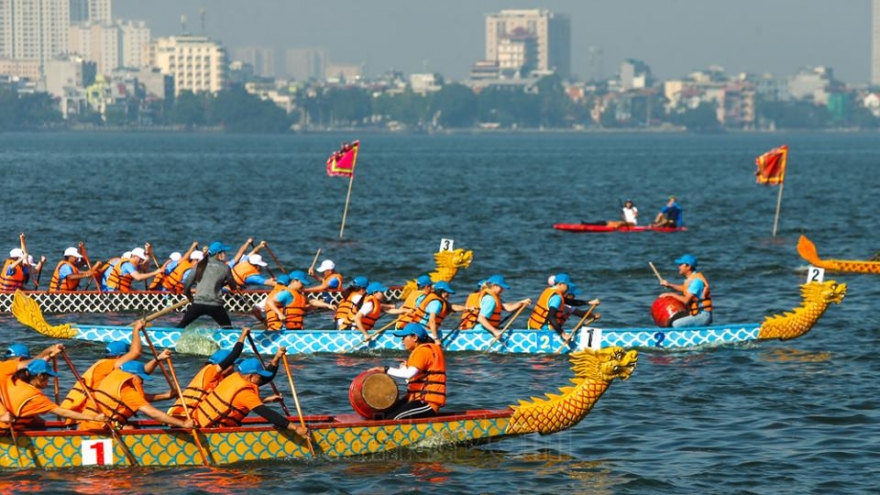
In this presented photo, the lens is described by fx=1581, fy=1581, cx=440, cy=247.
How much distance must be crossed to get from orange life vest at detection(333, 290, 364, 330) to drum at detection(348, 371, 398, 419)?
31.5 feet

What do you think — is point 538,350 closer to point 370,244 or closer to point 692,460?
point 692,460

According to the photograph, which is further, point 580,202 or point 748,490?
point 580,202

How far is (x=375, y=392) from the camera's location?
2275cm

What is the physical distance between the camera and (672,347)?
106 feet

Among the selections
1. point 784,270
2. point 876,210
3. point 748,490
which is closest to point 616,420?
point 748,490

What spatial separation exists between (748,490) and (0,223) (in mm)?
51934

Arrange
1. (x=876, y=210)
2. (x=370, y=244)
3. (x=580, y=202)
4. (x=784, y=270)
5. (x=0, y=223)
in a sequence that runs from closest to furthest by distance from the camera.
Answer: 1. (x=784, y=270)
2. (x=370, y=244)
3. (x=0, y=223)
4. (x=876, y=210)
5. (x=580, y=202)

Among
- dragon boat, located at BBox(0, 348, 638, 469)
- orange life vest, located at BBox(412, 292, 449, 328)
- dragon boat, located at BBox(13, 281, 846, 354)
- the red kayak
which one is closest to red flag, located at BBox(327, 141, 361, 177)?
the red kayak

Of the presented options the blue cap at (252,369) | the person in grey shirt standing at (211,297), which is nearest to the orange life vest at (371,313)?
the person in grey shirt standing at (211,297)

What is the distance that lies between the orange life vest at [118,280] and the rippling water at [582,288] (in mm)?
3707

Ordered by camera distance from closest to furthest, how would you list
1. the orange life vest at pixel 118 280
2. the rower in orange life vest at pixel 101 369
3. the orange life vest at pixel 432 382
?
the rower in orange life vest at pixel 101 369 → the orange life vest at pixel 432 382 → the orange life vest at pixel 118 280

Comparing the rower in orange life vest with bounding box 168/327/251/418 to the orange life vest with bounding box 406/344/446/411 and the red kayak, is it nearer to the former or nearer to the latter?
the orange life vest with bounding box 406/344/446/411

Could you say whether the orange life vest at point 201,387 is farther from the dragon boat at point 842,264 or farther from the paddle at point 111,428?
the dragon boat at point 842,264

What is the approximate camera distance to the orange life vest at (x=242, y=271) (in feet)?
125
